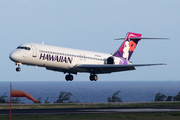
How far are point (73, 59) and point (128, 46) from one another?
12.4 metres

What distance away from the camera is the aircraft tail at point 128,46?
46.8 meters

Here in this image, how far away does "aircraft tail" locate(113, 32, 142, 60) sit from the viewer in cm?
4684

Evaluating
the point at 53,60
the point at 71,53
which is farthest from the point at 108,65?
the point at 53,60

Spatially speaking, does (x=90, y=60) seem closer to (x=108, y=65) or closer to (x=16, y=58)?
(x=108, y=65)

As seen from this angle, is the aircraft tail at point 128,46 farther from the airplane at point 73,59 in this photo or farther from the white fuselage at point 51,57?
the white fuselage at point 51,57

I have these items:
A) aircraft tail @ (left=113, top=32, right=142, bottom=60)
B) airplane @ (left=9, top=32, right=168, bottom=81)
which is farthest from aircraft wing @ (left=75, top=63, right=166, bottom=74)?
aircraft tail @ (left=113, top=32, right=142, bottom=60)

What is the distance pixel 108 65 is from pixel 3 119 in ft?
62.9

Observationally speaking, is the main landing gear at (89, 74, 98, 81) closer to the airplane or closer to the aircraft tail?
the airplane

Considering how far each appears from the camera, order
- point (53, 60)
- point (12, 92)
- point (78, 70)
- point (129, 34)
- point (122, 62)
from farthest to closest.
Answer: point (129, 34) → point (122, 62) → point (78, 70) → point (53, 60) → point (12, 92)

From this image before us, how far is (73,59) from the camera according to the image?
3828 centimetres

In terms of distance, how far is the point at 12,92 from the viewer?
19766 mm

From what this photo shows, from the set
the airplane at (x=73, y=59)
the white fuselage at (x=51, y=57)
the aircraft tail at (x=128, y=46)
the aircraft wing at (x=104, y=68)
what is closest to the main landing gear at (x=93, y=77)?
the airplane at (x=73, y=59)

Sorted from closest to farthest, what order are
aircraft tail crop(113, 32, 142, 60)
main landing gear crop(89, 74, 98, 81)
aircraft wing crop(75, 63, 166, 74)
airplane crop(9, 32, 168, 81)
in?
airplane crop(9, 32, 168, 81) → aircraft wing crop(75, 63, 166, 74) → main landing gear crop(89, 74, 98, 81) → aircraft tail crop(113, 32, 142, 60)

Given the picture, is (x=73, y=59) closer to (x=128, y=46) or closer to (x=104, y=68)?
(x=104, y=68)
